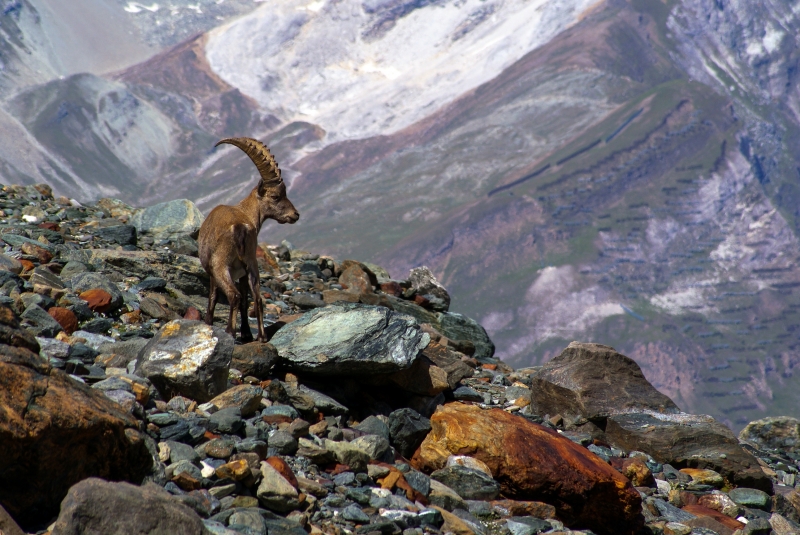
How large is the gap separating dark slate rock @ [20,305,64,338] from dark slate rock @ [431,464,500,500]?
622 centimetres

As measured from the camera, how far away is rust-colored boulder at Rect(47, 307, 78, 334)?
11.0 meters

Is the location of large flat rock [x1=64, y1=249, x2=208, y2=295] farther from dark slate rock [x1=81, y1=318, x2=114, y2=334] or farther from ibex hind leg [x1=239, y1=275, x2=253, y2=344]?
ibex hind leg [x1=239, y1=275, x2=253, y2=344]

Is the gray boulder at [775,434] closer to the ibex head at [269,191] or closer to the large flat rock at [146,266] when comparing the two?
the ibex head at [269,191]

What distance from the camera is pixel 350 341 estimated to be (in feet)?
35.8

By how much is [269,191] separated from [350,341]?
3898 millimetres

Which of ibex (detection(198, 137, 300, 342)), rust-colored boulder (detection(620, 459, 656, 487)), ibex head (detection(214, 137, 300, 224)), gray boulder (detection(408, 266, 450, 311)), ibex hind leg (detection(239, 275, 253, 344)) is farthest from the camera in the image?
gray boulder (detection(408, 266, 450, 311))

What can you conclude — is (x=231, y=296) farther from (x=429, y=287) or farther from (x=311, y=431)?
(x=429, y=287)

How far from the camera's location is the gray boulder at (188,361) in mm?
8961

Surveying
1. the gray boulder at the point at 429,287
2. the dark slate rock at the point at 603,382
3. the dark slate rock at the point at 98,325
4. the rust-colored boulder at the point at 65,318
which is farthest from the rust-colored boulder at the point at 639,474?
the gray boulder at the point at 429,287

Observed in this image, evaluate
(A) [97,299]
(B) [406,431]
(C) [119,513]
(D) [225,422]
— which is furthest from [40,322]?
(C) [119,513]

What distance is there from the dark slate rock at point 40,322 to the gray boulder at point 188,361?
204 centimetres

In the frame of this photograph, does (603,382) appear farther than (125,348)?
Yes

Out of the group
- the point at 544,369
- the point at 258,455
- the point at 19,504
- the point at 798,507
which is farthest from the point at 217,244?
the point at 798,507

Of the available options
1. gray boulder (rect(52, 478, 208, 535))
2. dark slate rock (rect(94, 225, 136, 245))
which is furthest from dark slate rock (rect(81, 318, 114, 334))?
dark slate rock (rect(94, 225, 136, 245))
